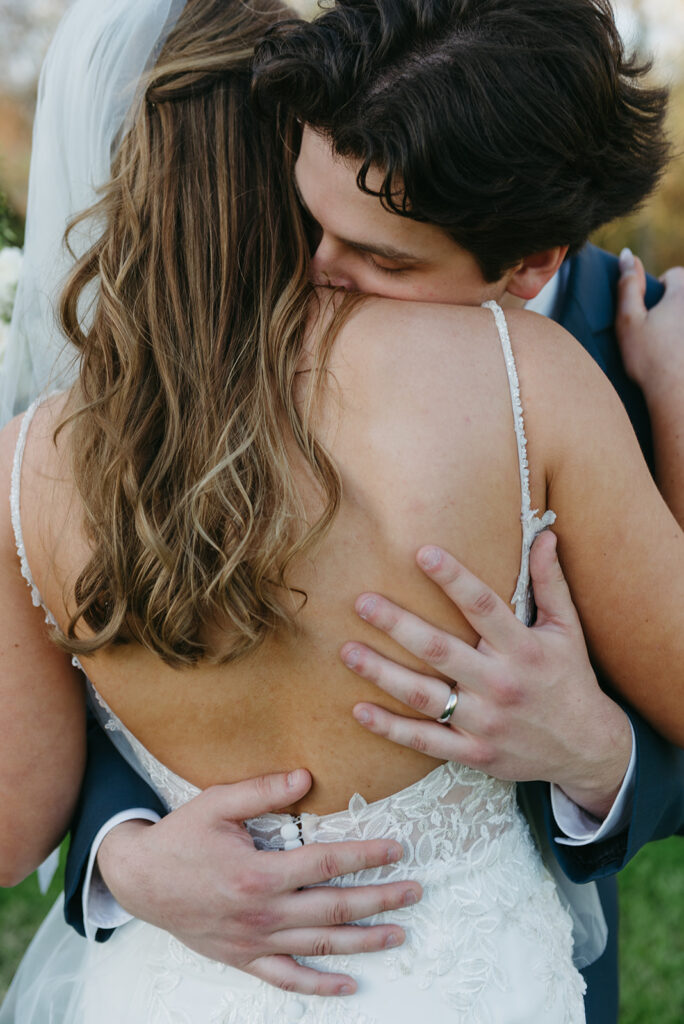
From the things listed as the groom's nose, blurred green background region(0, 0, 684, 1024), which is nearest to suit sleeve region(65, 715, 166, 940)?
the groom's nose

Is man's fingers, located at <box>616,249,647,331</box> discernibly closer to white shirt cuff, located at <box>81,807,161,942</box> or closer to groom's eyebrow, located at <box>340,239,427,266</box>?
groom's eyebrow, located at <box>340,239,427,266</box>

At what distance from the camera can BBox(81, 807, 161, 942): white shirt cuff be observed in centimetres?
196

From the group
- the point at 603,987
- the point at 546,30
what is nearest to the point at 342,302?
the point at 546,30

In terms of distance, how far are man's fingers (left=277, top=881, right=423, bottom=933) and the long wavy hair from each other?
0.49 m

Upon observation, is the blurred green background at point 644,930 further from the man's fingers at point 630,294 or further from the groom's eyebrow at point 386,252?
the groom's eyebrow at point 386,252

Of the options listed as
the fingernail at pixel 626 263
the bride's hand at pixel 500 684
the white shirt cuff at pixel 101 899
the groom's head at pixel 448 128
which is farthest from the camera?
the fingernail at pixel 626 263

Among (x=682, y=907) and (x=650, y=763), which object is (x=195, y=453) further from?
(x=682, y=907)

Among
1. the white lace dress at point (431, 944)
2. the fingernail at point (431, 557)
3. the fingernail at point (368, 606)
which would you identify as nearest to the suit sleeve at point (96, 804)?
the white lace dress at point (431, 944)

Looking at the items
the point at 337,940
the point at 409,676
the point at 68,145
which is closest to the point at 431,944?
the point at 337,940

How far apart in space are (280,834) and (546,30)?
1.49 meters

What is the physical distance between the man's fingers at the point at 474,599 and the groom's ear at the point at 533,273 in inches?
25.0

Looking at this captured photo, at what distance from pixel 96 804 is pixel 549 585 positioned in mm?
1088

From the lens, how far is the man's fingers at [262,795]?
1687mm

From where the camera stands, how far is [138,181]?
1.70 meters
